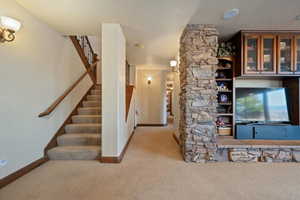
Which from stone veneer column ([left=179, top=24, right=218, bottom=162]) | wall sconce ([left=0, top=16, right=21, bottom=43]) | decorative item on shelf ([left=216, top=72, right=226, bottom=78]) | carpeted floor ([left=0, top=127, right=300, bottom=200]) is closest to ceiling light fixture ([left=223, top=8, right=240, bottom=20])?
stone veneer column ([left=179, top=24, right=218, bottom=162])

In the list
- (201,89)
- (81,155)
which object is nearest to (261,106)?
(201,89)

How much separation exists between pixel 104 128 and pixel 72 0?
74.6 inches

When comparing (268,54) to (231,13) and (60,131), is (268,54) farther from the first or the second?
(60,131)

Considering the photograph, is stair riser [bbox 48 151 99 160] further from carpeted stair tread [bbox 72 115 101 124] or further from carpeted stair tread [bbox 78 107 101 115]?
carpeted stair tread [bbox 78 107 101 115]

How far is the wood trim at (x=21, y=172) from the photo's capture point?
80.1 inches

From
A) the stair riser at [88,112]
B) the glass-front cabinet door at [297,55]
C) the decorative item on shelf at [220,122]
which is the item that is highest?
the glass-front cabinet door at [297,55]

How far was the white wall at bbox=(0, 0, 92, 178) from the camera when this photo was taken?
2.11m

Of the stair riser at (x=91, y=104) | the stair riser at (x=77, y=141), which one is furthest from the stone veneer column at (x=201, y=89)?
the stair riser at (x=91, y=104)

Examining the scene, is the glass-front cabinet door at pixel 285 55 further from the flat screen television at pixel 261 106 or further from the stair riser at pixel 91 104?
the stair riser at pixel 91 104

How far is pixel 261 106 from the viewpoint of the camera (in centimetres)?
336

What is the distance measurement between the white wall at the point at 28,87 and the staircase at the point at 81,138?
24 centimetres

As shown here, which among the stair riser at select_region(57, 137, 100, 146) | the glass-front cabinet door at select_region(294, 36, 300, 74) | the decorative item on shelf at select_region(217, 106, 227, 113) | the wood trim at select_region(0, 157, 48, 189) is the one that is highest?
the glass-front cabinet door at select_region(294, 36, 300, 74)

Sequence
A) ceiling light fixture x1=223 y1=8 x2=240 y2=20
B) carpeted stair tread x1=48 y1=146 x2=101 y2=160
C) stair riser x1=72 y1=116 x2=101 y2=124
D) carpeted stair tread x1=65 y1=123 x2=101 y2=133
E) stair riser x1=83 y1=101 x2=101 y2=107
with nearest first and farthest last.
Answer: ceiling light fixture x1=223 y1=8 x2=240 y2=20 < carpeted stair tread x1=48 y1=146 x2=101 y2=160 < carpeted stair tread x1=65 y1=123 x2=101 y2=133 < stair riser x1=72 y1=116 x2=101 y2=124 < stair riser x1=83 y1=101 x2=101 y2=107

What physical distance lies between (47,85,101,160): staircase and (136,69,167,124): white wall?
3.00 meters
